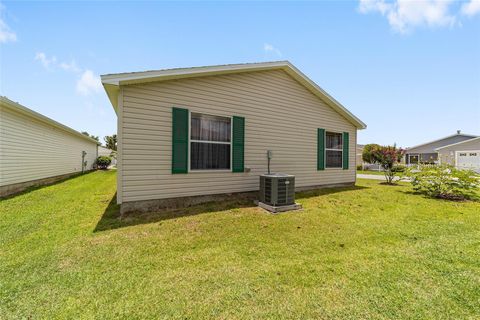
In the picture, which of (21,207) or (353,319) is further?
(21,207)

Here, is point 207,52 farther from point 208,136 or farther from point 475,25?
point 475,25

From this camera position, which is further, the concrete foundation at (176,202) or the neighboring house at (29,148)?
the neighboring house at (29,148)

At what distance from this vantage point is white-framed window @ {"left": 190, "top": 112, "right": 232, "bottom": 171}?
5.44m

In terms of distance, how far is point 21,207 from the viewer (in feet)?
18.2

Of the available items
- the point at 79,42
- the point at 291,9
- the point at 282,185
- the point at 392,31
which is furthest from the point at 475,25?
the point at 79,42

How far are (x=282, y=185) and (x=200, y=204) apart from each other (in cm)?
227

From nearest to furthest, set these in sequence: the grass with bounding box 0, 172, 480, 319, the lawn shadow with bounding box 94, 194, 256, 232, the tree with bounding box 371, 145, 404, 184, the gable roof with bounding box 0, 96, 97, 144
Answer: the grass with bounding box 0, 172, 480, 319, the lawn shadow with bounding box 94, 194, 256, 232, the gable roof with bounding box 0, 96, 97, 144, the tree with bounding box 371, 145, 404, 184

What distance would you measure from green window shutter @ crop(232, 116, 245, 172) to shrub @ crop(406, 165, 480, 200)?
7186mm

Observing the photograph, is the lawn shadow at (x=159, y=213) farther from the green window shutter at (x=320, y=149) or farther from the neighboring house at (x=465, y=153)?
the neighboring house at (x=465, y=153)

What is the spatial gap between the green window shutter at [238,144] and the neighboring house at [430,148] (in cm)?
2834

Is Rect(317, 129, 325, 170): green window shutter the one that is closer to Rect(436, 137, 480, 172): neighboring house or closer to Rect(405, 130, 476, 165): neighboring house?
Rect(436, 137, 480, 172): neighboring house

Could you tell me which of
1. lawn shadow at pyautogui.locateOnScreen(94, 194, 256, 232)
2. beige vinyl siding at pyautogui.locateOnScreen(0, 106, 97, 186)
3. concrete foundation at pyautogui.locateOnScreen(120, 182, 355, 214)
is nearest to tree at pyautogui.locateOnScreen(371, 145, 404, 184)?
concrete foundation at pyautogui.locateOnScreen(120, 182, 355, 214)

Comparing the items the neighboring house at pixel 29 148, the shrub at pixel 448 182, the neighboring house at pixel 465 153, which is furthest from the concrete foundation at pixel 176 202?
the neighboring house at pixel 465 153

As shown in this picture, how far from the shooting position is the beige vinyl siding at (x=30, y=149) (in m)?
7.09
